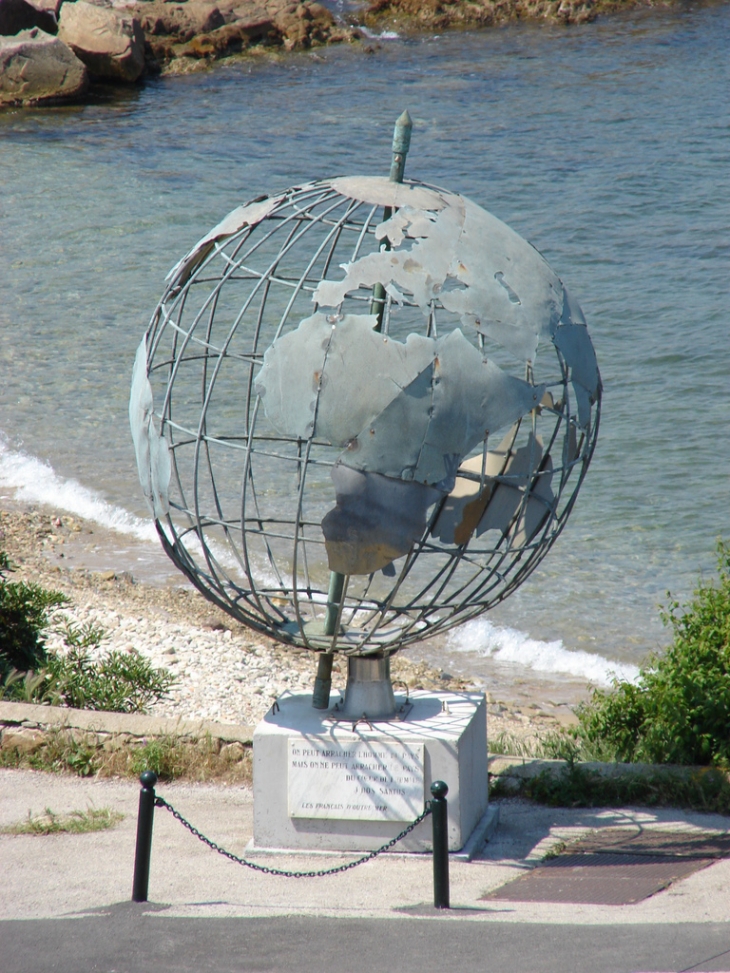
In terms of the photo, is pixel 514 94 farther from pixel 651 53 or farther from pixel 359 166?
pixel 359 166

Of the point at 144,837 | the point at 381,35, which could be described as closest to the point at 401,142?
the point at 144,837

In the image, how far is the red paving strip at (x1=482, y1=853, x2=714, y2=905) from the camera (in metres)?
4.72

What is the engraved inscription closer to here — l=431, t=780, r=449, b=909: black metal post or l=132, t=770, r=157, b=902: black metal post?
l=431, t=780, r=449, b=909: black metal post

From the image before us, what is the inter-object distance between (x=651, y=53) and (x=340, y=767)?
89.6ft

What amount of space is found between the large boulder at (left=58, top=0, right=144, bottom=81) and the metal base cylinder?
2582 cm

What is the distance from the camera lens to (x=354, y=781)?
516 cm

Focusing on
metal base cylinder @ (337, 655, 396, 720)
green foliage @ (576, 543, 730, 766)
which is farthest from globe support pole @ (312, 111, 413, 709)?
green foliage @ (576, 543, 730, 766)

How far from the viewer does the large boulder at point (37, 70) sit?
2689 centimetres

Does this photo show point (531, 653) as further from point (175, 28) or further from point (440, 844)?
point (175, 28)

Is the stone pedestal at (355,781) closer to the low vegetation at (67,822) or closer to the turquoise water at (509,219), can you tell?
the low vegetation at (67,822)

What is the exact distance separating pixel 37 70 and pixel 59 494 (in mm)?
18554

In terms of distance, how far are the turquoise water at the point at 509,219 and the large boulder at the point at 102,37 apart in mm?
763

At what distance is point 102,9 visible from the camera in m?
27.9

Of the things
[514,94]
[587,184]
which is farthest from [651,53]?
[587,184]
